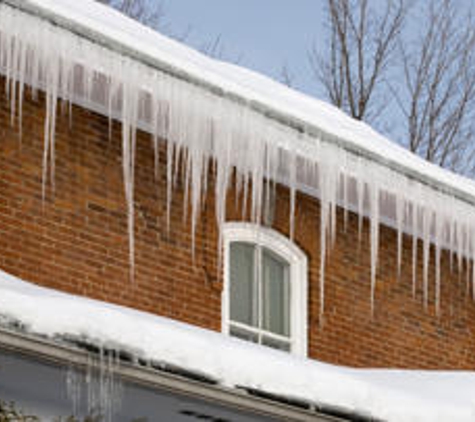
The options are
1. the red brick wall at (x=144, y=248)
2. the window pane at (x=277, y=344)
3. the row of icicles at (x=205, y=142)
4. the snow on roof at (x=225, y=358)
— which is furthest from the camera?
the window pane at (x=277, y=344)

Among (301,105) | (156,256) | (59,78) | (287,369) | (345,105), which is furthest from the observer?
(345,105)

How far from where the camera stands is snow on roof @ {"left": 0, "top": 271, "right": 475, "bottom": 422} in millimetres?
7031

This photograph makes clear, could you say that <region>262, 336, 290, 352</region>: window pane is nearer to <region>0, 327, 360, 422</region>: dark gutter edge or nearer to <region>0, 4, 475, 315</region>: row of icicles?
<region>0, 4, 475, 315</region>: row of icicles

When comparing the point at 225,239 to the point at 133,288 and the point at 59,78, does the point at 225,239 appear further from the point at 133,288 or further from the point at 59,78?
the point at 59,78

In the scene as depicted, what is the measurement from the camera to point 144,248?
10.6 meters

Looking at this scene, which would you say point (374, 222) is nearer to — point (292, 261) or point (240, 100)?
point (292, 261)

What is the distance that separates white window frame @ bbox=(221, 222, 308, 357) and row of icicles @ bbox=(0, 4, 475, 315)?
0.17 meters

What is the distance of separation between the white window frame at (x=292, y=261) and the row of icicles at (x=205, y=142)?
0.17 meters

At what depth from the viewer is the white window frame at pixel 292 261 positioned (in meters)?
11.5

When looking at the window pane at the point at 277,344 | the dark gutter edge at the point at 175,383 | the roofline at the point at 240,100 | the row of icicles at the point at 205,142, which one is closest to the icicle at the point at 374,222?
the row of icicles at the point at 205,142

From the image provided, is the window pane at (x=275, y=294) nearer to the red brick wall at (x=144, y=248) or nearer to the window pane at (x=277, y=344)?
the window pane at (x=277, y=344)

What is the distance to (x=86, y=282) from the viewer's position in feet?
33.3

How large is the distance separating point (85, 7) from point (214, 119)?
50.1 inches

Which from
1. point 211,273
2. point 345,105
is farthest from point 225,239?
point 345,105
